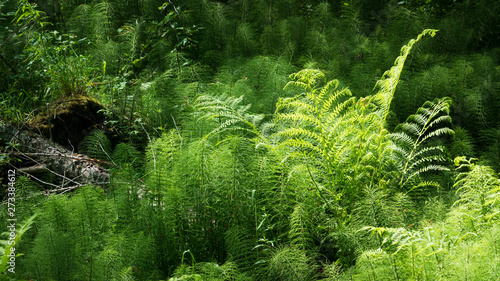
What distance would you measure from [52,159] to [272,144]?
1924 mm

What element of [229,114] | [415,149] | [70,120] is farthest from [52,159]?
[415,149]

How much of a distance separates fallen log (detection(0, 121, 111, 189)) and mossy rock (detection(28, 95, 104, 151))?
15 cm

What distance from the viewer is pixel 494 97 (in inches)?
138

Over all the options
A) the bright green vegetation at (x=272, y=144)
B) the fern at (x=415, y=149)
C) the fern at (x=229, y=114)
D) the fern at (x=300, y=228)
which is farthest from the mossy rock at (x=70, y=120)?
the fern at (x=415, y=149)

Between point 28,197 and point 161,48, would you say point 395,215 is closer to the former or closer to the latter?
point 28,197

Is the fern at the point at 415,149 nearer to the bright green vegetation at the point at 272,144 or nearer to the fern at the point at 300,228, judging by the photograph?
the bright green vegetation at the point at 272,144

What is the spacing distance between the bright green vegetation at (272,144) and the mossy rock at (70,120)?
14 centimetres

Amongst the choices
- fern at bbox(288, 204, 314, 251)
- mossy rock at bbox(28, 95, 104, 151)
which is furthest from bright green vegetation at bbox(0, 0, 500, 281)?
mossy rock at bbox(28, 95, 104, 151)

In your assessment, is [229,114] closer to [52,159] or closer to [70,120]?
[52,159]

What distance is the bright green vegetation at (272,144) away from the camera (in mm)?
1854

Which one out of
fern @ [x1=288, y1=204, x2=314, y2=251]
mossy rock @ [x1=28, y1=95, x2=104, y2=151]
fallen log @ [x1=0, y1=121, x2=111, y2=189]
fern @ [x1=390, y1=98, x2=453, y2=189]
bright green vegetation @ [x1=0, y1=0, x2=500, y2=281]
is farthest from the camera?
mossy rock @ [x1=28, y1=95, x2=104, y2=151]

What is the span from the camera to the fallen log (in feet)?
10.0

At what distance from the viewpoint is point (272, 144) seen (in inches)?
110

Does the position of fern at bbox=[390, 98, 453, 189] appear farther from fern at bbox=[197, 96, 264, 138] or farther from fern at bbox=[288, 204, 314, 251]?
fern at bbox=[197, 96, 264, 138]
